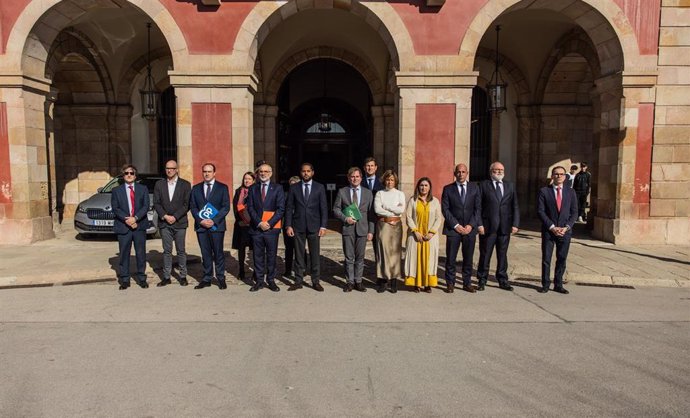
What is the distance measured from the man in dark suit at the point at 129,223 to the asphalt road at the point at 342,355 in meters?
0.51

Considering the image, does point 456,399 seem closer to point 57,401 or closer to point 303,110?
point 57,401

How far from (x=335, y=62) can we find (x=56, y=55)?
827cm

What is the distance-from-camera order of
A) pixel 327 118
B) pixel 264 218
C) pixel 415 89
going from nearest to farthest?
pixel 264 218
pixel 415 89
pixel 327 118

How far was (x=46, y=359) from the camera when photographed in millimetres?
4070

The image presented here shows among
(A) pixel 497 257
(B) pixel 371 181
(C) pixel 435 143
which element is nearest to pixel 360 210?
(B) pixel 371 181

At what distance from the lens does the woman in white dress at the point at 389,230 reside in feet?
21.3

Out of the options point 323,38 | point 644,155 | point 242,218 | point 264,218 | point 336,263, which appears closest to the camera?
point 264,218

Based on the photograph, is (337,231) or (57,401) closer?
(57,401)

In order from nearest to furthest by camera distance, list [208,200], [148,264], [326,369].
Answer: [326,369], [208,200], [148,264]

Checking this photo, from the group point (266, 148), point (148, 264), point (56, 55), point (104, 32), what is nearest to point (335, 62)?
point (266, 148)

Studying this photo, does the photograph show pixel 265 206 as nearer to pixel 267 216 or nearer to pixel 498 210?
pixel 267 216

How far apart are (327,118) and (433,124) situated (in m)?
8.17

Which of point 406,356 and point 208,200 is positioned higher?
point 208,200

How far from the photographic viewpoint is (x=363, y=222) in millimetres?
6625
